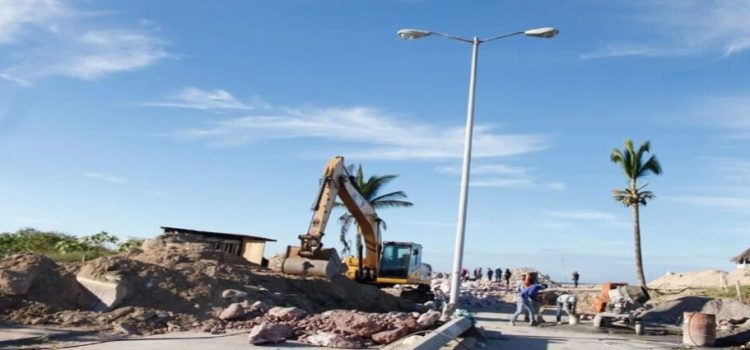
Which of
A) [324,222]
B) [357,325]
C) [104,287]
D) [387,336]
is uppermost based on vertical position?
[324,222]

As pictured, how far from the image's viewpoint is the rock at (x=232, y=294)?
17.0 metres

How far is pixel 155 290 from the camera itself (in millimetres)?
16578

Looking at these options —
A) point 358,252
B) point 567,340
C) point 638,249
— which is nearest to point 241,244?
point 358,252

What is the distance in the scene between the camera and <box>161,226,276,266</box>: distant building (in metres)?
27.4

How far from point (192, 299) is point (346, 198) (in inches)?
384

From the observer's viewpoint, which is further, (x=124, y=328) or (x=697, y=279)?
(x=697, y=279)

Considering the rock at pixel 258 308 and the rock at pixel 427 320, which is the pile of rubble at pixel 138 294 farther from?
the rock at pixel 427 320

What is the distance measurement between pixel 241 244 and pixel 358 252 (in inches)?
182

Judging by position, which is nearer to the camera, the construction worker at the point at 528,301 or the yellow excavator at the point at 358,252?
the construction worker at the point at 528,301

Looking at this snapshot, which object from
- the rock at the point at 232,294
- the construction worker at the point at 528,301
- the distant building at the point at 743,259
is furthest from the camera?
the distant building at the point at 743,259

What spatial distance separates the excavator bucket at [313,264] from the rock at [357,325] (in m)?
7.79

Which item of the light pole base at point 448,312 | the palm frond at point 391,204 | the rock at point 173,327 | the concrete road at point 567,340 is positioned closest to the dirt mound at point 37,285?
the rock at point 173,327

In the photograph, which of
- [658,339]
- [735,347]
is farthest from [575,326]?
[735,347]

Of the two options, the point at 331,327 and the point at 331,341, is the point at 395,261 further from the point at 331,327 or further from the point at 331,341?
the point at 331,341
